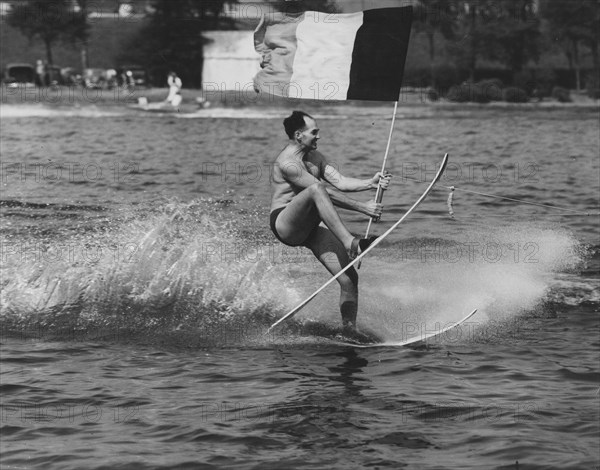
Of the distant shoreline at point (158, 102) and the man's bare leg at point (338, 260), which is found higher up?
the man's bare leg at point (338, 260)

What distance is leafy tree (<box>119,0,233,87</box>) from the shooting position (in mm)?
74438

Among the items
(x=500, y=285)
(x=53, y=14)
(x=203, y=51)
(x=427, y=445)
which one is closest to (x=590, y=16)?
(x=203, y=51)

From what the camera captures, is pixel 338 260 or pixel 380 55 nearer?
pixel 338 260

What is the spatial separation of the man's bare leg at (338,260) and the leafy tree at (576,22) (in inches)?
2360

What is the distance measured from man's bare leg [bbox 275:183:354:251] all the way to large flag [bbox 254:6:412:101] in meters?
1.14

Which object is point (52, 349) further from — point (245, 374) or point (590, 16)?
point (590, 16)

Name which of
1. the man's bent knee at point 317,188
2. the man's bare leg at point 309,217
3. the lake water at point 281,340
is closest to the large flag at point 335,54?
the man's bent knee at point 317,188

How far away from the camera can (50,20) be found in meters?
78.8

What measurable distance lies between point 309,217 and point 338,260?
1.89 feet

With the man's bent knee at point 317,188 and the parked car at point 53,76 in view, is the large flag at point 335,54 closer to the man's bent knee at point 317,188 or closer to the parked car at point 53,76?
the man's bent knee at point 317,188

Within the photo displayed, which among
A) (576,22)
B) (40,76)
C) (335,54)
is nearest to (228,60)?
(40,76)

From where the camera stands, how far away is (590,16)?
2744 inches

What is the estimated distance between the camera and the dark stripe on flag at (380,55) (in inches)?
457

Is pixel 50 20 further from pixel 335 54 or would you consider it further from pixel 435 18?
pixel 335 54
